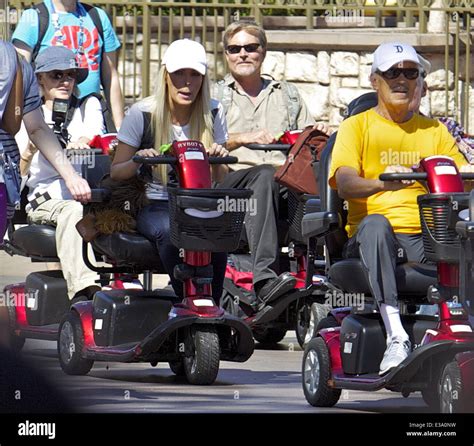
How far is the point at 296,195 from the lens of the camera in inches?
401

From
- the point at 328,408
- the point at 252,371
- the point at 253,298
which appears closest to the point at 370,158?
the point at 328,408

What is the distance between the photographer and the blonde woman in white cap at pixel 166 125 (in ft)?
29.1

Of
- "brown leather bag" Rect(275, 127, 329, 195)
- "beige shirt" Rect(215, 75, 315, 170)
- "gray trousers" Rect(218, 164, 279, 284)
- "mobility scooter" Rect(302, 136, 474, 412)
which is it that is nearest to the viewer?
"mobility scooter" Rect(302, 136, 474, 412)

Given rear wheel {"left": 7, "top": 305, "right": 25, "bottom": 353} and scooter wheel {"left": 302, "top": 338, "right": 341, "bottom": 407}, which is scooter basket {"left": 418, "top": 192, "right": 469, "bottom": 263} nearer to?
scooter wheel {"left": 302, "top": 338, "right": 341, "bottom": 407}

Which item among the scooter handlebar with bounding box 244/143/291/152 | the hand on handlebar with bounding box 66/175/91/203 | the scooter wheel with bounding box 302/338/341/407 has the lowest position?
the scooter wheel with bounding box 302/338/341/407

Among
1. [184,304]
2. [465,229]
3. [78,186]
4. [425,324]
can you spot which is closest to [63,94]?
[184,304]

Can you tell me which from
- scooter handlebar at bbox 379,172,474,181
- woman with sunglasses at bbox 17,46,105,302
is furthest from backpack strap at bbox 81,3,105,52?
scooter handlebar at bbox 379,172,474,181

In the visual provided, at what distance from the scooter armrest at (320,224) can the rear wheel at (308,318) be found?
1.85 m

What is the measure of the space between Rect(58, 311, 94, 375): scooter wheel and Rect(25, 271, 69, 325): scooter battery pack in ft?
2.76

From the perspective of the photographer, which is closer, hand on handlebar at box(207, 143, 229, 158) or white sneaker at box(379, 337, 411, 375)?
white sneaker at box(379, 337, 411, 375)

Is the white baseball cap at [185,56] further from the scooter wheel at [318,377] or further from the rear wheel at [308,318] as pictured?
the rear wheel at [308,318]

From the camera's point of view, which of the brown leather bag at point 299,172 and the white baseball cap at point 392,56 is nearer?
the white baseball cap at point 392,56

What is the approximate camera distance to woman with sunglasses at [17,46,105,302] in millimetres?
9922

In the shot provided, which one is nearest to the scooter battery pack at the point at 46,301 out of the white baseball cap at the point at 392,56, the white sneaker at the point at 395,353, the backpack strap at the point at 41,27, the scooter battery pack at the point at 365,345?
the backpack strap at the point at 41,27
